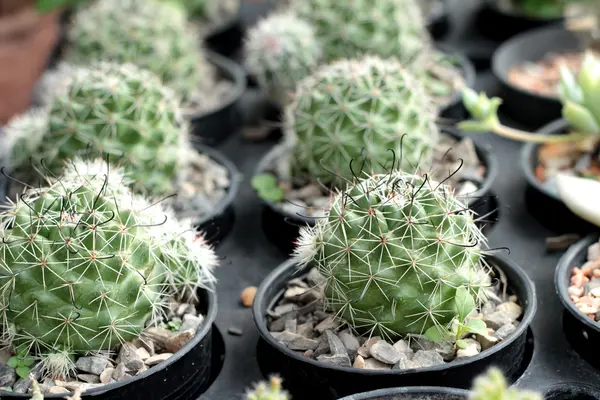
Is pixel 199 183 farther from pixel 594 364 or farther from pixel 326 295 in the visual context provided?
pixel 594 364

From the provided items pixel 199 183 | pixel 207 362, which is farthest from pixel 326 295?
pixel 199 183

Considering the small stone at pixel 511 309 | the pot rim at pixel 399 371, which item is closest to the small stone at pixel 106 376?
the pot rim at pixel 399 371

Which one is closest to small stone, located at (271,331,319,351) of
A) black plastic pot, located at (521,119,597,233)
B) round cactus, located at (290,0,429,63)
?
black plastic pot, located at (521,119,597,233)

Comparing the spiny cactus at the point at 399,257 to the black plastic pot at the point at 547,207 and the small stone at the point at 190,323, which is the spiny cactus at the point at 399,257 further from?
the black plastic pot at the point at 547,207

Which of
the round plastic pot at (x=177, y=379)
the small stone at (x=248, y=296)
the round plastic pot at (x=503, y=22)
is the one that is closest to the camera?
the round plastic pot at (x=177, y=379)

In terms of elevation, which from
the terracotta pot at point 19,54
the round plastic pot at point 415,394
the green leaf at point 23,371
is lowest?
the terracotta pot at point 19,54

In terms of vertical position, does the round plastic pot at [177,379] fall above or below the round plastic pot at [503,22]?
above
